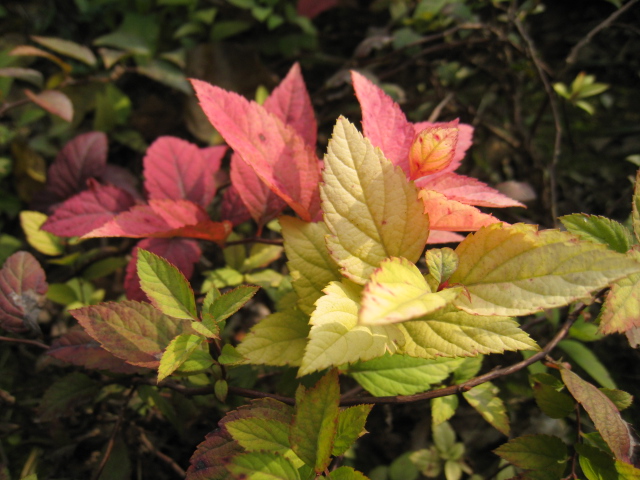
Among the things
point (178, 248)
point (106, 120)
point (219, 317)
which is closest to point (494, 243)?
point (219, 317)

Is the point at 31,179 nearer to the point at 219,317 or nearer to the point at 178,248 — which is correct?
the point at 178,248

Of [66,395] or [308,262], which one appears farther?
[66,395]

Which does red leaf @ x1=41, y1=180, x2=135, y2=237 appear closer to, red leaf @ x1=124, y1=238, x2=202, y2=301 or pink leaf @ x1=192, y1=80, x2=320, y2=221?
red leaf @ x1=124, y1=238, x2=202, y2=301

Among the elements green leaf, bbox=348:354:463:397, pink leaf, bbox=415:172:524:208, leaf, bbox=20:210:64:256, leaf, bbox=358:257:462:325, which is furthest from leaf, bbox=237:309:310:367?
leaf, bbox=20:210:64:256

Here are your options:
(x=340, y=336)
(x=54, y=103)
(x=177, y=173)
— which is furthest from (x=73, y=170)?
(x=340, y=336)

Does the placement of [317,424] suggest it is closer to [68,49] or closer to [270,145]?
[270,145]

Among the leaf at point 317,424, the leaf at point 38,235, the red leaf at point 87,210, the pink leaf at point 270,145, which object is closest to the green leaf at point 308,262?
the pink leaf at point 270,145
